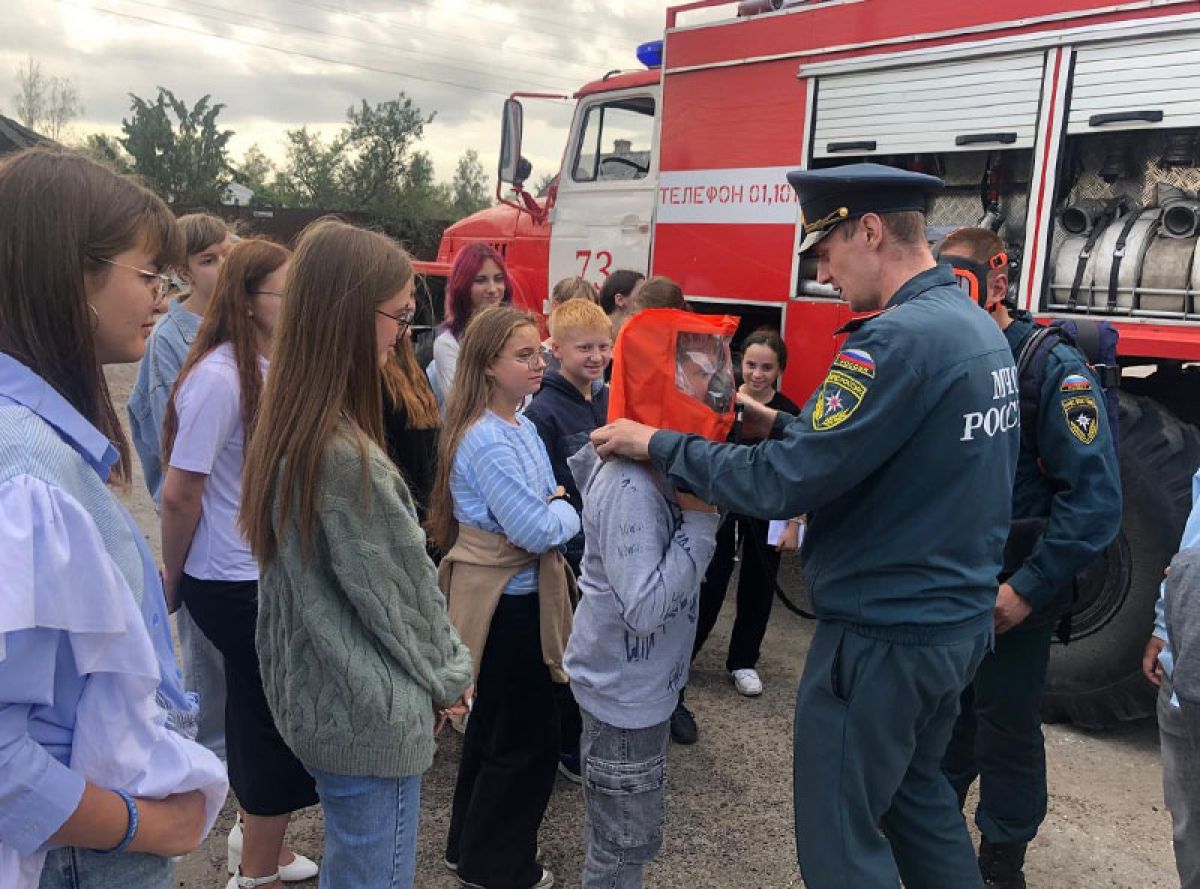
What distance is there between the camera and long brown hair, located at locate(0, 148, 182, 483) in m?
1.10

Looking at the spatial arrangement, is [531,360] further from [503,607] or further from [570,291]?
[570,291]

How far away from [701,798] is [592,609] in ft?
4.39

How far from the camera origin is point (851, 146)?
4.29 metres

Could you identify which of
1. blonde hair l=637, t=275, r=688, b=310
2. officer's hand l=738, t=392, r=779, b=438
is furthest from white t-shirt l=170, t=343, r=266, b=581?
blonde hair l=637, t=275, r=688, b=310

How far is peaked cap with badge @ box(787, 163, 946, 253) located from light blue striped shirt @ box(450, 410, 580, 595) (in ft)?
3.13

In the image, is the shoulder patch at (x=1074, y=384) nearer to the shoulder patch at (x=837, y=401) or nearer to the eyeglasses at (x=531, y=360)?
the shoulder patch at (x=837, y=401)

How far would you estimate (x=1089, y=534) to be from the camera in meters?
2.45

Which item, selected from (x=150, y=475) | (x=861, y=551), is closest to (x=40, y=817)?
(x=861, y=551)

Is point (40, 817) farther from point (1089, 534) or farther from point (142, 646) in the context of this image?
point (1089, 534)

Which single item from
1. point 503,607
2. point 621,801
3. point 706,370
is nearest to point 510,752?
point 503,607

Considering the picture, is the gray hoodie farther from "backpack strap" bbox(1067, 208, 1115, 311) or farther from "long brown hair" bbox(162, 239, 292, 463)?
"backpack strap" bbox(1067, 208, 1115, 311)

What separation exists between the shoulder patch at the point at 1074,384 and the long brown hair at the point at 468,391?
1.48 meters

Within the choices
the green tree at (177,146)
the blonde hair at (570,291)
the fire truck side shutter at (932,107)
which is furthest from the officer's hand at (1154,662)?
the green tree at (177,146)

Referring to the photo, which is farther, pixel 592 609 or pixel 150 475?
pixel 150 475
